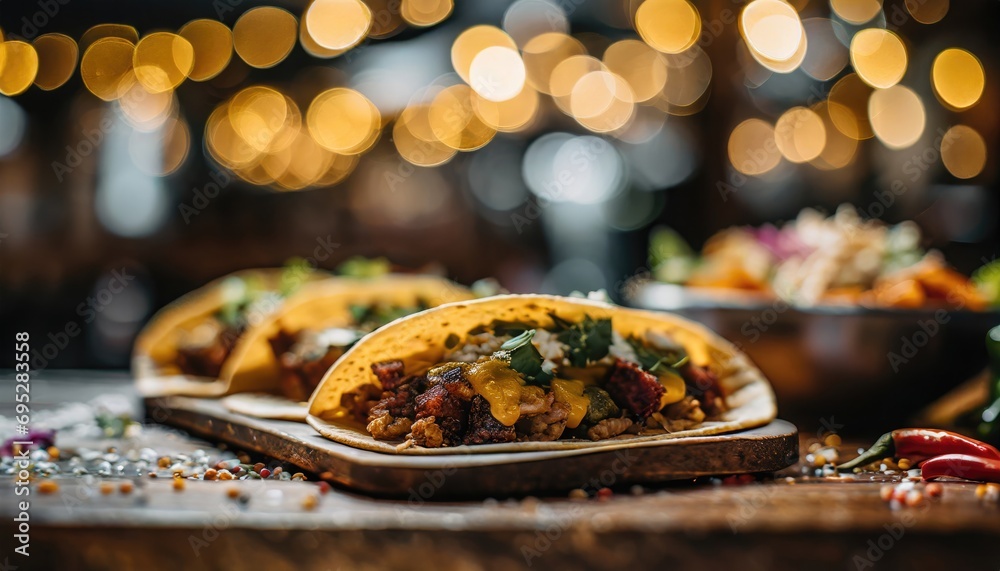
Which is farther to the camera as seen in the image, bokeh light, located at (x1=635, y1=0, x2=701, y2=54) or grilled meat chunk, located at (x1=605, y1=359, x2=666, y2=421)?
bokeh light, located at (x1=635, y1=0, x2=701, y2=54)

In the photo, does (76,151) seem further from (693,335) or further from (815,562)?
(815,562)

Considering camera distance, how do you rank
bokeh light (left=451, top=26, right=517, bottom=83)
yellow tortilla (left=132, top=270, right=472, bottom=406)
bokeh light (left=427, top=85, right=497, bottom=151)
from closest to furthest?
yellow tortilla (left=132, top=270, right=472, bottom=406) < bokeh light (left=451, top=26, right=517, bottom=83) < bokeh light (left=427, top=85, right=497, bottom=151)

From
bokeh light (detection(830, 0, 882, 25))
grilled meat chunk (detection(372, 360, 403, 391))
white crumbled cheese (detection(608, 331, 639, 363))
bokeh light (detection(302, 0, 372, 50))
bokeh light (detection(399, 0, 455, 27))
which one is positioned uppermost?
bokeh light (detection(399, 0, 455, 27))

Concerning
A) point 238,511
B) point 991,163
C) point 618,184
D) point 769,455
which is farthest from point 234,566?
point 618,184

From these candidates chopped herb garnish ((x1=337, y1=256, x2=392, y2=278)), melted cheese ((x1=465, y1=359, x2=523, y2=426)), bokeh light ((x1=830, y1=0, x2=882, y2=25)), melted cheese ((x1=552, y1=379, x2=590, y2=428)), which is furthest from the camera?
bokeh light ((x1=830, y1=0, x2=882, y2=25))

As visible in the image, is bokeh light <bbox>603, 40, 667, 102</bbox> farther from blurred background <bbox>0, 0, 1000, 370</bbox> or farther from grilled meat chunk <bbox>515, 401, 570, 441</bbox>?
grilled meat chunk <bbox>515, 401, 570, 441</bbox>

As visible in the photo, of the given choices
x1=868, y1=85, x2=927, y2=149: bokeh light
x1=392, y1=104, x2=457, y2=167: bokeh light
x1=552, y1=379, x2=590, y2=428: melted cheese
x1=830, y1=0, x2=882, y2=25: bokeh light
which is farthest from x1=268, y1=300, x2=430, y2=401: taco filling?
x1=392, y1=104, x2=457, y2=167: bokeh light
